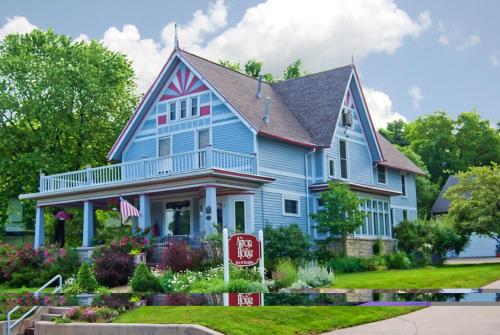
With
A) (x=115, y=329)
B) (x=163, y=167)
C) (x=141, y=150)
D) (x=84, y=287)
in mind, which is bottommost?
(x=115, y=329)

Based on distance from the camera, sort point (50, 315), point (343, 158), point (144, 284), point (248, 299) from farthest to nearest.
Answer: point (343, 158) → point (144, 284) → point (50, 315) → point (248, 299)

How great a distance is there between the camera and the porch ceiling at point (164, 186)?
82.8 ft

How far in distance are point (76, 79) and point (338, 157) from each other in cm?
1610

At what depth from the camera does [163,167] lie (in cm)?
2786

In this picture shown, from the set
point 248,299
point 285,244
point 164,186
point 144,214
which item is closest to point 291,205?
point 285,244

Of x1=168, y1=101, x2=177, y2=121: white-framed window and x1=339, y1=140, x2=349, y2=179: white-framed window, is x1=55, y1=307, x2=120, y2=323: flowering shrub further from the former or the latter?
x1=339, y1=140, x2=349, y2=179: white-framed window

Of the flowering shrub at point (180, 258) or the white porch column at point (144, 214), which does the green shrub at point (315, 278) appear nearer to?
the flowering shrub at point (180, 258)

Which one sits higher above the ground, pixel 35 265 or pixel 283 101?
pixel 283 101

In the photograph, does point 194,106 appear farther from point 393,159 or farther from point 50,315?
point 50,315

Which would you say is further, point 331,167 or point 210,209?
point 331,167

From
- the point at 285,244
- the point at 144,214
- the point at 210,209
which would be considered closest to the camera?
the point at 210,209

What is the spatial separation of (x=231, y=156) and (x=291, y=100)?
935 cm

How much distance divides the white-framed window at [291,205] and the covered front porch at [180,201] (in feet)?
8.18

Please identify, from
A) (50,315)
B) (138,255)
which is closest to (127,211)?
(138,255)
